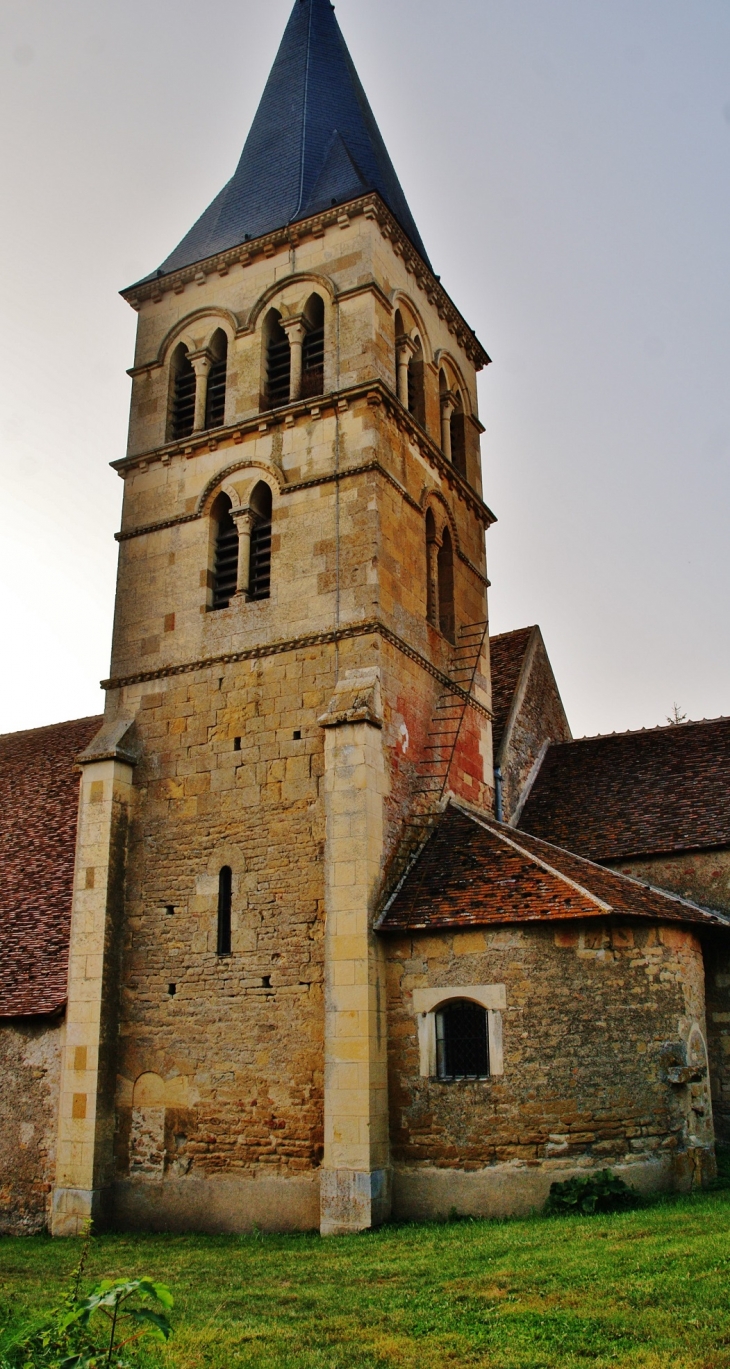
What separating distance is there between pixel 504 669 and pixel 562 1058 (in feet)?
32.3

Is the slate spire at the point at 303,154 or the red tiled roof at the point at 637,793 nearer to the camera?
the red tiled roof at the point at 637,793

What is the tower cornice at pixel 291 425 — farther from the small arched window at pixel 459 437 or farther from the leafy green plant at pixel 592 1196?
the leafy green plant at pixel 592 1196

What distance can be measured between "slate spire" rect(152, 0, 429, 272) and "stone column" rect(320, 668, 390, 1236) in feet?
28.5

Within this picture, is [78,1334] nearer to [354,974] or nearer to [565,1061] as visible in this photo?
[354,974]

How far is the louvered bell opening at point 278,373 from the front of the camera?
16.5 meters

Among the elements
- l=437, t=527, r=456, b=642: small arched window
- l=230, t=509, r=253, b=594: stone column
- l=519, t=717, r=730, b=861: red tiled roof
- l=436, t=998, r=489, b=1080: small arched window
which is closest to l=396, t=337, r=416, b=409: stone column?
l=437, t=527, r=456, b=642: small arched window

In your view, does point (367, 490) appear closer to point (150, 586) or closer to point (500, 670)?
point (150, 586)

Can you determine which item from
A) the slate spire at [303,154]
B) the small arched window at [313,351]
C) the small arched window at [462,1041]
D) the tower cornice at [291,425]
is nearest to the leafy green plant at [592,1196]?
the small arched window at [462,1041]

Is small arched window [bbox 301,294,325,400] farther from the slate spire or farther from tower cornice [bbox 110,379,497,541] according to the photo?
the slate spire

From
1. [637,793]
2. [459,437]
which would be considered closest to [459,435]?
[459,437]

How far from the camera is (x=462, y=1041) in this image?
1200 cm

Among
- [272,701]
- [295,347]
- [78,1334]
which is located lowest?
[78,1334]

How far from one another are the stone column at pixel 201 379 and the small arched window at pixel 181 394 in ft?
0.64

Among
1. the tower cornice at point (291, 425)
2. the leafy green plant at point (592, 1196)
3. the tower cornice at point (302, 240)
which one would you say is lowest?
the leafy green plant at point (592, 1196)
